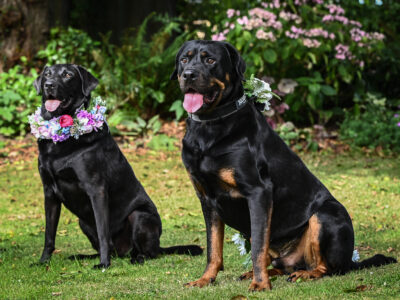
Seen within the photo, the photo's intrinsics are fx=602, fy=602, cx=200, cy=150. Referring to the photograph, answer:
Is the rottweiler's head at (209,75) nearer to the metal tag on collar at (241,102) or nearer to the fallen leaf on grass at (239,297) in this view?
the metal tag on collar at (241,102)

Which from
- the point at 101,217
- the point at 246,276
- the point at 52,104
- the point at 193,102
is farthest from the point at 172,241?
the point at 193,102

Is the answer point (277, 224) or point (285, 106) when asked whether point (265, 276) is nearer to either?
point (277, 224)

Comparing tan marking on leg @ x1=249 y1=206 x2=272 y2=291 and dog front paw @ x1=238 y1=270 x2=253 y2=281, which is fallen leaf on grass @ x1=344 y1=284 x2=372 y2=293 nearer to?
tan marking on leg @ x1=249 y1=206 x2=272 y2=291

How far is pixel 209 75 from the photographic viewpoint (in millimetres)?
3924

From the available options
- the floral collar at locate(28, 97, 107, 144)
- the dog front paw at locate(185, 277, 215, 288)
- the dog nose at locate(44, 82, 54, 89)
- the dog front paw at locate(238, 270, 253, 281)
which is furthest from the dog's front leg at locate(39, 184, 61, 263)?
the dog front paw at locate(238, 270, 253, 281)

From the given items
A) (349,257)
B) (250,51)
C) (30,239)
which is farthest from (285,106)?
(349,257)

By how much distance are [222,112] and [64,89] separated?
1.85 m

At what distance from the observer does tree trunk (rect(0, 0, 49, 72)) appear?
12344mm

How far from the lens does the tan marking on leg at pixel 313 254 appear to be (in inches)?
165

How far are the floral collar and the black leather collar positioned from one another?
1430 millimetres

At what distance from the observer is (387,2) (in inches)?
515

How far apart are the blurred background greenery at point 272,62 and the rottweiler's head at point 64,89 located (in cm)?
555

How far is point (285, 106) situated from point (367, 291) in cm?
757

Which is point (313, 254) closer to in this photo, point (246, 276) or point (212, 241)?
point (246, 276)
